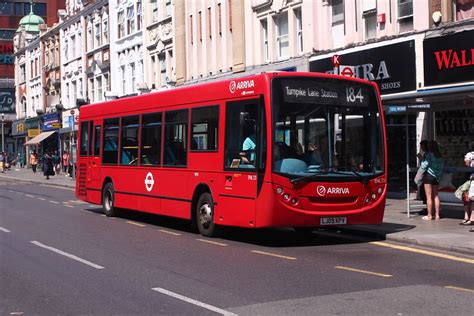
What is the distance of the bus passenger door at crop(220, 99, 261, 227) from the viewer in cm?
1149

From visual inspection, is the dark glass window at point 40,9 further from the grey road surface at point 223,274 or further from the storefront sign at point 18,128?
the grey road surface at point 223,274

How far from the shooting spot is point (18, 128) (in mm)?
66812

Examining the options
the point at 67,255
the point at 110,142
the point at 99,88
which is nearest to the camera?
the point at 67,255

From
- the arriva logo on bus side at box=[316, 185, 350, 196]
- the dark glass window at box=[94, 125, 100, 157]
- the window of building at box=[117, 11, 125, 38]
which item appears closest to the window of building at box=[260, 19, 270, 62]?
the dark glass window at box=[94, 125, 100, 157]

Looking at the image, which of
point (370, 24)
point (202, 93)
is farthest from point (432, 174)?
point (370, 24)

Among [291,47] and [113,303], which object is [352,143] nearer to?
[113,303]

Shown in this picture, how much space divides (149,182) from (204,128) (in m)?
2.76

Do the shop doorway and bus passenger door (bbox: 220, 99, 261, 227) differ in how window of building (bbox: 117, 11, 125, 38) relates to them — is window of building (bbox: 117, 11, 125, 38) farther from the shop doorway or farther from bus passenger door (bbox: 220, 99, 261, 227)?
bus passenger door (bbox: 220, 99, 261, 227)

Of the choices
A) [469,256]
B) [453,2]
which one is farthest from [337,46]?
[469,256]

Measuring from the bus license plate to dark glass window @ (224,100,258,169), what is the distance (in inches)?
61.0

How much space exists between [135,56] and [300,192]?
3058 centimetres

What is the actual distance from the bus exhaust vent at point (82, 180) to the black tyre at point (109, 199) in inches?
57.6

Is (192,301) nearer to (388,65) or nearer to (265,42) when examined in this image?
(388,65)

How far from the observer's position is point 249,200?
11.6 m
